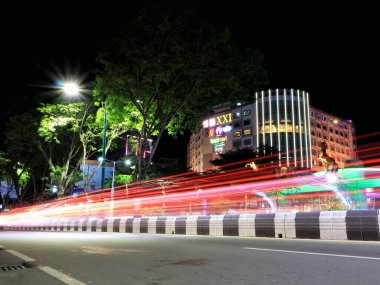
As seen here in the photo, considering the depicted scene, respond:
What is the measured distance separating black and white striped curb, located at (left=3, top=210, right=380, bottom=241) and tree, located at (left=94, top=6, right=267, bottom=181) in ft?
23.4

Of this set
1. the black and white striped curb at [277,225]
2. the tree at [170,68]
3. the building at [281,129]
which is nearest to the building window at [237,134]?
the building at [281,129]

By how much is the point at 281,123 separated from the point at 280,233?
9865 cm

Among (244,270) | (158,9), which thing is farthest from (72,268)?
(158,9)

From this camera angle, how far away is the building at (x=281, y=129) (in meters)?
107

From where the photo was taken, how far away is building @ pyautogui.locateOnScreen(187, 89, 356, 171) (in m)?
107

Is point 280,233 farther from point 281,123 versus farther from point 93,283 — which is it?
point 281,123

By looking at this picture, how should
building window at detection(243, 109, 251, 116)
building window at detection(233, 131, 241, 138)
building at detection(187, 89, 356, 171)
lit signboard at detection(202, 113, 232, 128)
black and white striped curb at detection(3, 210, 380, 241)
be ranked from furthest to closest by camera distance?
1. lit signboard at detection(202, 113, 232, 128)
2. building window at detection(233, 131, 241, 138)
3. building window at detection(243, 109, 251, 116)
4. building at detection(187, 89, 356, 171)
5. black and white striped curb at detection(3, 210, 380, 241)

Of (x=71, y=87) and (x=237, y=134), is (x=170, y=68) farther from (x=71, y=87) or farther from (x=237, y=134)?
(x=237, y=134)

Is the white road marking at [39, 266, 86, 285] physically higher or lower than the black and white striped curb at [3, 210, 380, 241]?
lower

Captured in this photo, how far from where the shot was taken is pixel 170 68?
21.0 metres

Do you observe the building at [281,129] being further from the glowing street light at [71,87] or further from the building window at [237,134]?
the glowing street light at [71,87]

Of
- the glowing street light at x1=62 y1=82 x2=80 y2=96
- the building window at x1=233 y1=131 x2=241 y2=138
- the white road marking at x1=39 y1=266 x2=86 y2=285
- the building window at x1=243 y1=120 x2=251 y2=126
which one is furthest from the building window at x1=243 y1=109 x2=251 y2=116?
the white road marking at x1=39 y1=266 x2=86 y2=285

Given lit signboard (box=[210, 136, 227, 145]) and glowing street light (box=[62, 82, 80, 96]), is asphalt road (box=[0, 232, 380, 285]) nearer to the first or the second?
glowing street light (box=[62, 82, 80, 96])

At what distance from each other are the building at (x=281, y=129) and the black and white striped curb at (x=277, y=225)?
265ft
